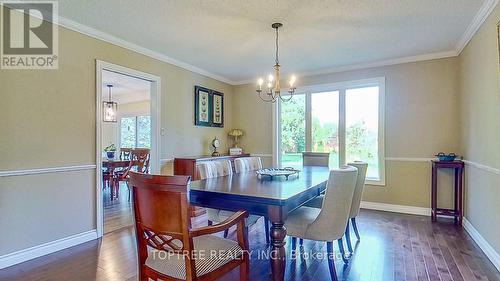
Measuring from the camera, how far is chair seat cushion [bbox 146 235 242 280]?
1.38 metres

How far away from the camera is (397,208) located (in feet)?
13.5

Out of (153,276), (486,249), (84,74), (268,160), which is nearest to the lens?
(153,276)

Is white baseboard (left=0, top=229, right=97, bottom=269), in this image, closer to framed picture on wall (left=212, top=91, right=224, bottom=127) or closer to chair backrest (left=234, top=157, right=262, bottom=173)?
chair backrest (left=234, top=157, right=262, bottom=173)

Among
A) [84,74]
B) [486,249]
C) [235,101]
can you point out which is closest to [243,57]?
[235,101]

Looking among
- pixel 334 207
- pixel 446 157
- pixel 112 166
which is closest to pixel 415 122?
pixel 446 157

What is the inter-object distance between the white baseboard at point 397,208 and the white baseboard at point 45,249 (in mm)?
4014

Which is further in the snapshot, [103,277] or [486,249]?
[486,249]

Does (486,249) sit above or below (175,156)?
below

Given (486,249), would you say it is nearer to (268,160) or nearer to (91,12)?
(268,160)

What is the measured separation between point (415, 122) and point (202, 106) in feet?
11.6

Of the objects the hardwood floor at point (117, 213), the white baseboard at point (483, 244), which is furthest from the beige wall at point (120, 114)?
the white baseboard at point (483, 244)

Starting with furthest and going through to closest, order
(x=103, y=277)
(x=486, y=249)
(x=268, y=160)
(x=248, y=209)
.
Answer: (x=268, y=160) < (x=486, y=249) < (x=103, y=277) < (x=248, y=209)

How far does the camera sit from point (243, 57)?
4008 mm

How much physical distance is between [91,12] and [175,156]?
2.24m
